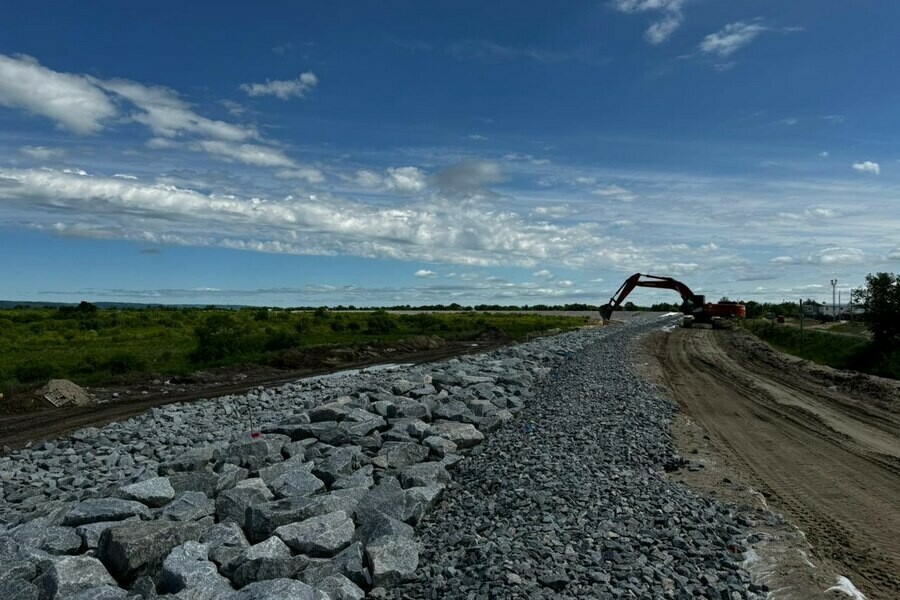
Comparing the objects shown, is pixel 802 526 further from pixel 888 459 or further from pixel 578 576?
pixel 888 459

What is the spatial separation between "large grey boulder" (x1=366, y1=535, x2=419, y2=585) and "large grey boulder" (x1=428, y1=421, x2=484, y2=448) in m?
4.13

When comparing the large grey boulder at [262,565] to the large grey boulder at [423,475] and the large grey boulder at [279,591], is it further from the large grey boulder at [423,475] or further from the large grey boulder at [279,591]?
the large grey boulder at [423,475]

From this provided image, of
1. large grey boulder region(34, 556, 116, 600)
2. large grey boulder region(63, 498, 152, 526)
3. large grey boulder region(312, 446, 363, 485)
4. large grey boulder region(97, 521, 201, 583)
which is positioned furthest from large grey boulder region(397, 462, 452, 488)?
large grey boulder region(34, 556, 116, 600)

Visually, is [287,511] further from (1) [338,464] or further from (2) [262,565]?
(1) [338,464]

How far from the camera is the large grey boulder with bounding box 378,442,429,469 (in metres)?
9.09

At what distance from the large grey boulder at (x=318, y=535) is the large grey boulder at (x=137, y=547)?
35.8 inches

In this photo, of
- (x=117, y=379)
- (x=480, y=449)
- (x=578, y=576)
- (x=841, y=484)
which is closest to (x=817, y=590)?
(x=578, y=576)

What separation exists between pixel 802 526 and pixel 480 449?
4.34 metres

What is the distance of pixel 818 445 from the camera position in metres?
11.4

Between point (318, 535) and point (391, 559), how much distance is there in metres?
0.83

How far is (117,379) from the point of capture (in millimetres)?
22562

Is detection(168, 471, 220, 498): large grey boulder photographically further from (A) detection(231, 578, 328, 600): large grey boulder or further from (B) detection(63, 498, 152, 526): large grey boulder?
(A) detection(231, 578, 328, 600): large grey boulder

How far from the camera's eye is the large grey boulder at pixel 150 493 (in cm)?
719

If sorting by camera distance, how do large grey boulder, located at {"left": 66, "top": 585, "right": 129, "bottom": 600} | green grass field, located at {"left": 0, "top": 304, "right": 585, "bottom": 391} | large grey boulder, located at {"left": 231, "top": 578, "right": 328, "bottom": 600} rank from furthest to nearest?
green grass field, located at {"left": 0, "top": 304, "right": 585, "bottom": 391} < large grey boulder, located at {"left": 66, "top": 585, "right": 129, "bottom": 600} < large grey boulder, located at {"left": 231, "top": 578, "right": 328, "bottom": 600}
